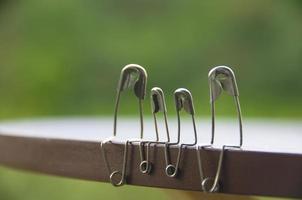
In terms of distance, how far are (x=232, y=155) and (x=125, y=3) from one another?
1088 millimetres

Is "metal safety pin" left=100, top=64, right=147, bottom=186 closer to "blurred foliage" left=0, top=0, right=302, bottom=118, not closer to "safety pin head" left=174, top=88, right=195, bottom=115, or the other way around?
"safety pin head" left=174, top=88, right=195, bottom=115

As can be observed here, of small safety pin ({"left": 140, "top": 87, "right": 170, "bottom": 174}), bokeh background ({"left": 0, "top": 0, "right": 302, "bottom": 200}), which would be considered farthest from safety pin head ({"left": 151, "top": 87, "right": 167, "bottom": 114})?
bokeh background ({"left": 0, "top": 0, "right": 302, "bottom": 200})

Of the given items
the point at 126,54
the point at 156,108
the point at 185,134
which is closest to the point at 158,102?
the point at 156,108

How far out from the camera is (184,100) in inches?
14.7

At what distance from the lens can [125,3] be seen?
1387 millimetres

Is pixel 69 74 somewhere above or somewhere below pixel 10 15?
below

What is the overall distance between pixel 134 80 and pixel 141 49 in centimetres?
97

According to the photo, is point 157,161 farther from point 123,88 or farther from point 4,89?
point 4,89

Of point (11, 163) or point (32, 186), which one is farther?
point (32, 186)

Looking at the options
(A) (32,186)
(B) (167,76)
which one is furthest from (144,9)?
(A) (32,186)

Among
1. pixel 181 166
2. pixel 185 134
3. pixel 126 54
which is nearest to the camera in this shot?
pixel 181 166

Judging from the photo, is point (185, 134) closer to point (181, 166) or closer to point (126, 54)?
point (181, 166)

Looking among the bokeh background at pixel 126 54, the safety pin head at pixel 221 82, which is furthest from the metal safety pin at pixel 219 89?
the bokeh background at pixel 126 54

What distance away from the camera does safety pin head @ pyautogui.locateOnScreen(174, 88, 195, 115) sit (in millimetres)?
366
